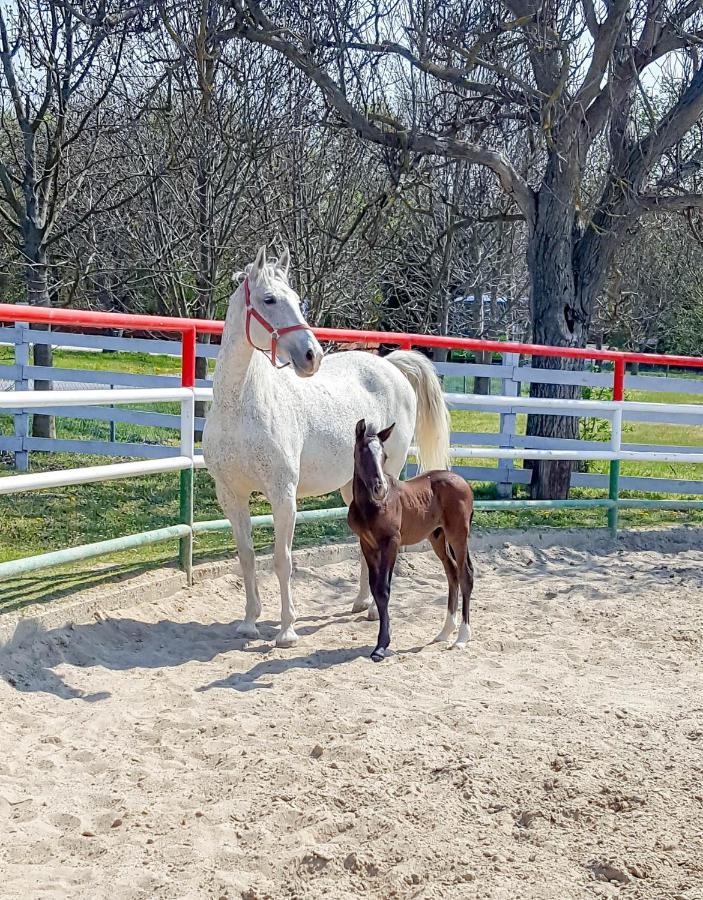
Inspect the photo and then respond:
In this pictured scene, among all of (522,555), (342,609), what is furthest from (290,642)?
(522,555)

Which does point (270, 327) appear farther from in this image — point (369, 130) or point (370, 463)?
point (369, 130)

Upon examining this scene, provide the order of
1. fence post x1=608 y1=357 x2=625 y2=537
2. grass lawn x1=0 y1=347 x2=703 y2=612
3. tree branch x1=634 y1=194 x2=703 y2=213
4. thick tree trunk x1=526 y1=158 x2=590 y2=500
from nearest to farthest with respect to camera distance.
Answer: grass lawn x1=0 y1=347 x2=703 y2=612 → fence post x1=608 y1=357 x2=625 y2=537 → tree branch x1=634 y1=194 x2=703 y2=213 → thick tree trunk x1=526 y1=158 x2=590 y2=500

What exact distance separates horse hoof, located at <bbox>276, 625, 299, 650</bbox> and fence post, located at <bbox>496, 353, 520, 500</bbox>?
4.91m

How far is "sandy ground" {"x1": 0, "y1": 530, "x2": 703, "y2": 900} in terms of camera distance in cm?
274

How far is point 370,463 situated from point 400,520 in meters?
0.45

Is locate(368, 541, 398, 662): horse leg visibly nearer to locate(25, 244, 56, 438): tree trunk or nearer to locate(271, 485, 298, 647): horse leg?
locate(271, 485, 298, 647): horse leg

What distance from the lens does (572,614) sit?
575 centimetres

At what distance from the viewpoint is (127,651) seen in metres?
4.77

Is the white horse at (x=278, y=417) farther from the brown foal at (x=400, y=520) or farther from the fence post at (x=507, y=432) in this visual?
the fence post at (x=507, y=432)

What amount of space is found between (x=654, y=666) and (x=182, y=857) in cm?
272

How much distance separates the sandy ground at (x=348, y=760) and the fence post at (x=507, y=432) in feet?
14.1

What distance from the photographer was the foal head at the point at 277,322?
4.68 meters

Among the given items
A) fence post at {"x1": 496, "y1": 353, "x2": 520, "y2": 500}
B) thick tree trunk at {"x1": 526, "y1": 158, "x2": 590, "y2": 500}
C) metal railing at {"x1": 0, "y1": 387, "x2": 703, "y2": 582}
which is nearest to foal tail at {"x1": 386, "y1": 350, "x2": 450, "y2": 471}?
metal railing at {"x1": 0, "y1": 387, "x2": 703, "y2": 582}

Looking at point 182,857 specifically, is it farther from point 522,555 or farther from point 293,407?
point 522,555
